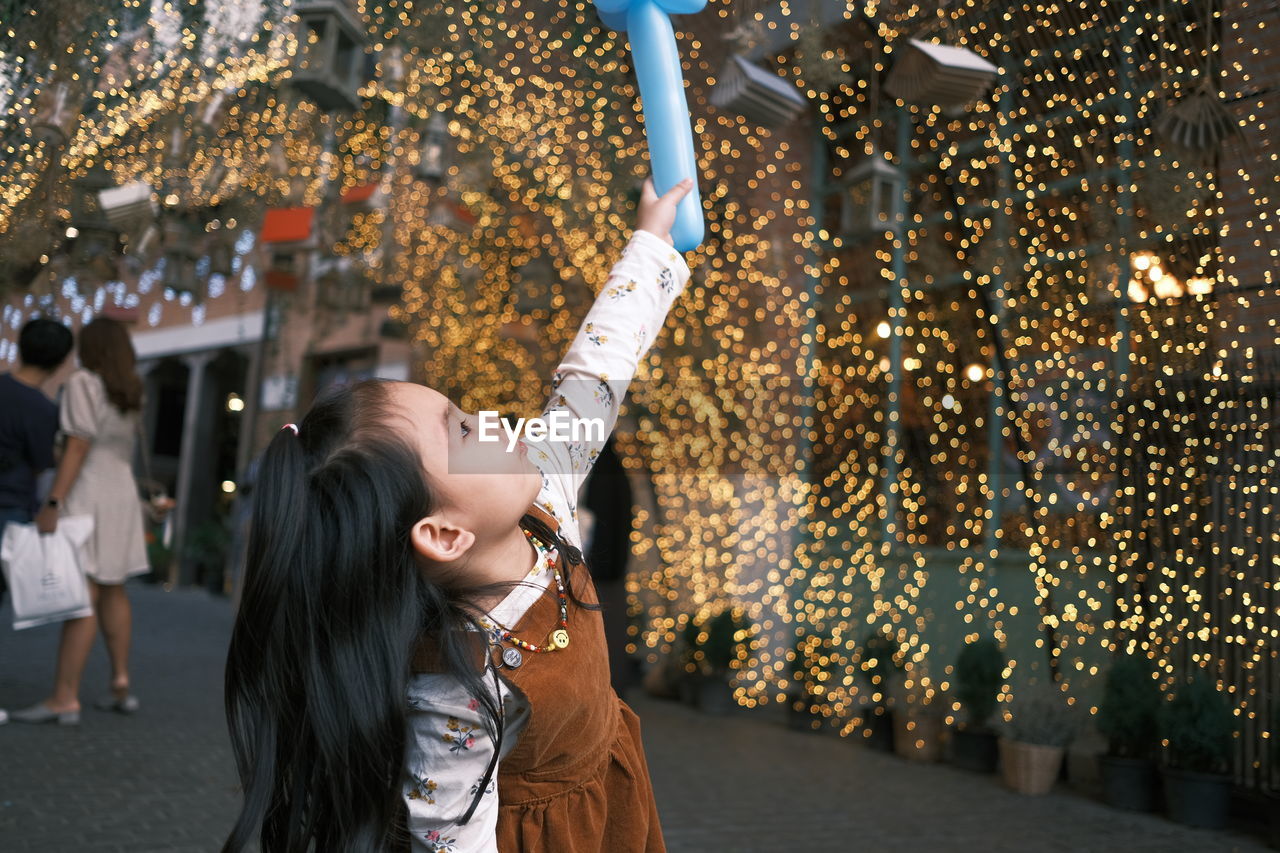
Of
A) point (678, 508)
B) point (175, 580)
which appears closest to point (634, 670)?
point (678, 508)

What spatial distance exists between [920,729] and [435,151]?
15.4 feet

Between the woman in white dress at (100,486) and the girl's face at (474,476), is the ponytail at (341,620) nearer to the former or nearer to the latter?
the girl's face at (474,476)

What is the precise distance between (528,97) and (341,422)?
19.7 feet

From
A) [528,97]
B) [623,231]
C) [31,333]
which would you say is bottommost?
[31,333]

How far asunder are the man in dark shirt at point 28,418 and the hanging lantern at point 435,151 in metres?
2.79

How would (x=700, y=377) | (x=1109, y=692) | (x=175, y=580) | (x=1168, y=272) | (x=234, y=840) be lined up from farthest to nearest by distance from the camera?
1. (x=175, y=580)
2. (x=700, y=377)
3. (x=1109, y=692)
4. (x=1168, y=272)
5. (x=234, y=840)

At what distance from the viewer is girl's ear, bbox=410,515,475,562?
1.51 m

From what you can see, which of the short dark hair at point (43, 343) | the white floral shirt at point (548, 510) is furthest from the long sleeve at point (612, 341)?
the short dark hair at point (43, 343)

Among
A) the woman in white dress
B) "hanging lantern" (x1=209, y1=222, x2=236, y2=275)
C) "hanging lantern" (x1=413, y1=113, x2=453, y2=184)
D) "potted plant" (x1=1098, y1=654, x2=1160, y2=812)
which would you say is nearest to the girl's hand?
the woman in white dress

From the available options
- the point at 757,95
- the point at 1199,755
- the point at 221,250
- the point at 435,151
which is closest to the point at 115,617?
the point at 221,250

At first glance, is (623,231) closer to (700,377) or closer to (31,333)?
(700,377)

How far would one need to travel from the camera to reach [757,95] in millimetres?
4758

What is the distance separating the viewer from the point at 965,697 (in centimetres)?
605

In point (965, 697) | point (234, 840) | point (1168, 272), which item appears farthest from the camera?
point (965, 697)
